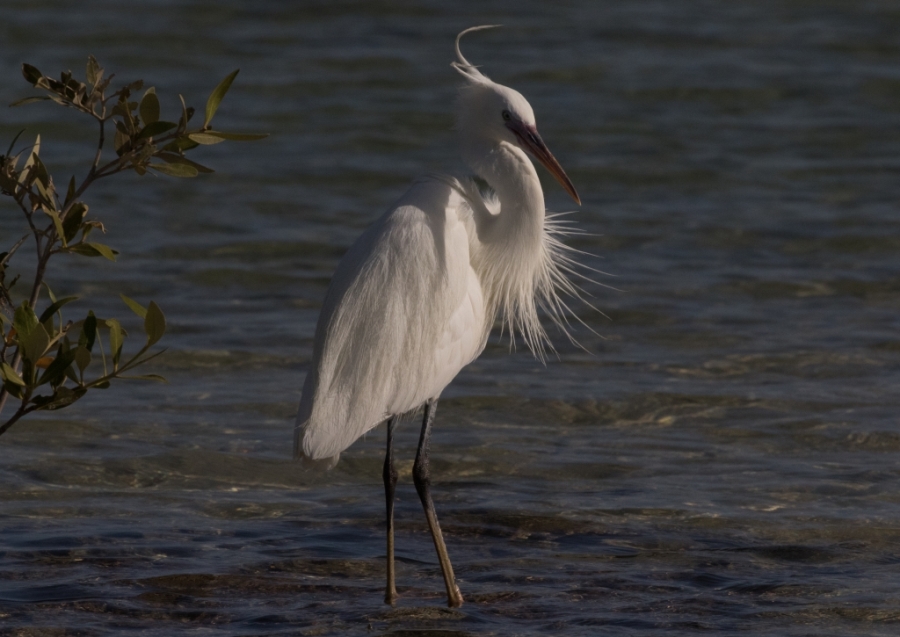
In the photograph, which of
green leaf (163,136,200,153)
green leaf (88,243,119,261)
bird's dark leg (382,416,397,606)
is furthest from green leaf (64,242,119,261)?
bird's dark leg (382,416,397,606)

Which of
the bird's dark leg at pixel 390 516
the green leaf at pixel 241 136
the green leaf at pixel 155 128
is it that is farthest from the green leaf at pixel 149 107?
the bird's dark leg at pixel 390 516

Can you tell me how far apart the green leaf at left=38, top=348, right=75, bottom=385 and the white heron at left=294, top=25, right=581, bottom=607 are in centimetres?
112

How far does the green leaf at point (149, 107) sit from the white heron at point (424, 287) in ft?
3.96

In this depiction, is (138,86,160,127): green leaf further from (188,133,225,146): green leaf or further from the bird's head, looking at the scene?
the bird's head

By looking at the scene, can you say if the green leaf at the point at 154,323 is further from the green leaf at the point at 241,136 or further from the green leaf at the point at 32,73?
the green leaf at the point at 32,73

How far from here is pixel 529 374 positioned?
6.27m

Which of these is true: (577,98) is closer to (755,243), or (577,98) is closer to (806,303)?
(755,243)

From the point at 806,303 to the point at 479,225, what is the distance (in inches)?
138

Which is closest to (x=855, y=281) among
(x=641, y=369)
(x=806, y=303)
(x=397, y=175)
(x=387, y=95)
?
(x=806, y=303)

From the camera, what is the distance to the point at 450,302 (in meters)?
4.10

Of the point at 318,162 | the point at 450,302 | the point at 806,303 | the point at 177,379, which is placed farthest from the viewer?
the point at 318,162

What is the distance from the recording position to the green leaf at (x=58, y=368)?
2.75 m

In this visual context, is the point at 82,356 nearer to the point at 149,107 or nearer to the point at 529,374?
the point at 149,107

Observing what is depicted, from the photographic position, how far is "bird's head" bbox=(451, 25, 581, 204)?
13.2 feet
